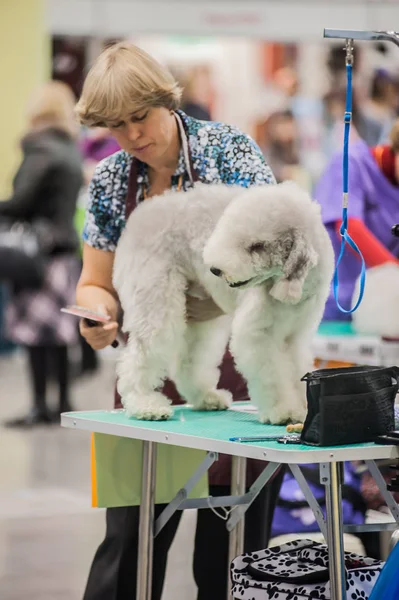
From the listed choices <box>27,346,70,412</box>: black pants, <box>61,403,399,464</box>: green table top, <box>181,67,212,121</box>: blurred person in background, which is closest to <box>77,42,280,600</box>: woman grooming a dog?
<box>61,403,399,464</box>: green table top

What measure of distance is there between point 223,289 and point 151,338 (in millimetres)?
175

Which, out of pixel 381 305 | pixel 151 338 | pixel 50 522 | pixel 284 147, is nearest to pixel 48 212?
pixel 50 522

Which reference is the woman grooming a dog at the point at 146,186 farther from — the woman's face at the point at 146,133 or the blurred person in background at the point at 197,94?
the blurred person in background at the point at 197,94

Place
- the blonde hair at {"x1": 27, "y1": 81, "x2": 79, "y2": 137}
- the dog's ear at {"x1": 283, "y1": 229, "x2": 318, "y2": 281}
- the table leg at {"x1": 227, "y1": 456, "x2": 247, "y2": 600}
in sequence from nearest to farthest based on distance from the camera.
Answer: the dog's ear at {"x1": 283, "y1": 229, "x2": 318, "y2": 281}
the table leg at {"x1": 227, "y1": 456, "x2": 247, "y2": 600}
the blonde hair at {"x1": 27, "y1": 81, "x2": 79, "y2": 137}

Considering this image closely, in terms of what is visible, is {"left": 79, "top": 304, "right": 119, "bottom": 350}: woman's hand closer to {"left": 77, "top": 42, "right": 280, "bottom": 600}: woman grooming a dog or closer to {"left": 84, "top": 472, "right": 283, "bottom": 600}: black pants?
{"left": 77, "top": 42, "right": 280, "bottom": 600}: woman grooming a dog

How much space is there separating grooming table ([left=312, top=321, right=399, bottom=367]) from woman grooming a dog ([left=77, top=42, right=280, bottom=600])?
0.81 m

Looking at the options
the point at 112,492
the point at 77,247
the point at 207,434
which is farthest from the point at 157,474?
the point at 77,247

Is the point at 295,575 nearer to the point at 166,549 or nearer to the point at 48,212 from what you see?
the point at 166,549

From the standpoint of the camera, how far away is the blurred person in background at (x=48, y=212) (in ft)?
19.0

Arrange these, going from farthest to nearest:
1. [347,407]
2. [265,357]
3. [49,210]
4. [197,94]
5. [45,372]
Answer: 1. [197,94]
2. [45,372]
3. [49,210]
4. [265,357]
5. [347,407]

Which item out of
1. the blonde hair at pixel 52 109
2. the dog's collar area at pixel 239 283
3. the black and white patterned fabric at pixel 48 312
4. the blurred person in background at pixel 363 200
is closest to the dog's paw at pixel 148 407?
the dog's collar area at pixel 239 283

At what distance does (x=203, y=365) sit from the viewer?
7.73 feet

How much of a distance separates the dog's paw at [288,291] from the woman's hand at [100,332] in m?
0.47

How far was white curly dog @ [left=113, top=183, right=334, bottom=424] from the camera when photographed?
1.99m
